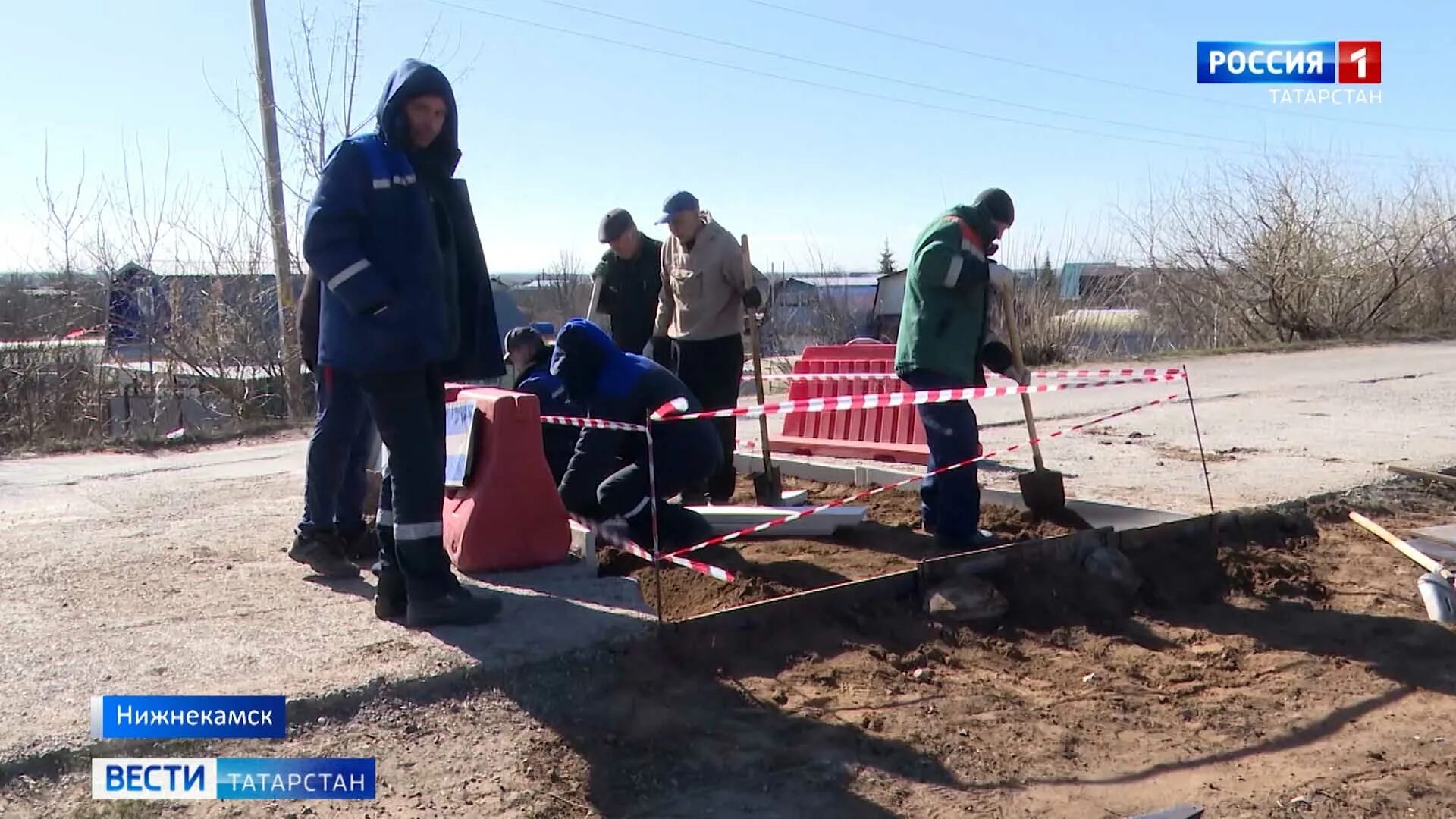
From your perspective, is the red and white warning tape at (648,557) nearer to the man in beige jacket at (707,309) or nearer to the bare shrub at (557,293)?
the man in beige jacket at (707,309)

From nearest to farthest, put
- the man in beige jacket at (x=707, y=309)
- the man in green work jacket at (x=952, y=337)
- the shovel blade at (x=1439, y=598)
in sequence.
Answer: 1. the shovel blade at (x=1439, y=598)
2. the man in green work jacket at (x=952, y=337)
3. the man in beige jacket at (x=707, y=309)

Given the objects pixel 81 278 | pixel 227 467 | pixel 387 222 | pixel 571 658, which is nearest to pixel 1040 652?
pixel 571 658

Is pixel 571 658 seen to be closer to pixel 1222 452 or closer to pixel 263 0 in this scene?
pixel 1222 452

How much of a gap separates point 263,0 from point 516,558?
43.8ft

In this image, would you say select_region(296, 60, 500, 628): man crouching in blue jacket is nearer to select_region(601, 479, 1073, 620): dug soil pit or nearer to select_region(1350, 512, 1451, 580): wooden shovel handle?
select_region(601, 479, 1073, 620): dug soil pit

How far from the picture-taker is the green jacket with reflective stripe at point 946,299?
5539mm

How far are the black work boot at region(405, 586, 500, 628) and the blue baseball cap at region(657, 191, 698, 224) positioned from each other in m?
3.10

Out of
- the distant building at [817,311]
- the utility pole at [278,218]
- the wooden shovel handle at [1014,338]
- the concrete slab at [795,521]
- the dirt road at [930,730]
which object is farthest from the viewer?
the distant building at [817,311]

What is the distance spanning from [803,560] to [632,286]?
7.90 feet

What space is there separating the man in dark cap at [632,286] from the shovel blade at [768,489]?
1222 mm

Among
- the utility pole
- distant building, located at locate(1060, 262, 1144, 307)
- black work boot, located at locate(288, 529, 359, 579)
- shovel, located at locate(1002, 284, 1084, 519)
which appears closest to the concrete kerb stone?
shovel, located at locate(1002, 284, 1084, 519)

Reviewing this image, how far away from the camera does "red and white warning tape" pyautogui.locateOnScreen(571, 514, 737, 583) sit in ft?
16.5

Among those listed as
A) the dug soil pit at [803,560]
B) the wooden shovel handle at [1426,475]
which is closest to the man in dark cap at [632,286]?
the dug soil pit at [803,560]


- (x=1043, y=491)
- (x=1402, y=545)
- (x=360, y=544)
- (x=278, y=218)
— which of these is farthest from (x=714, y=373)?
(x=278, y=218)
